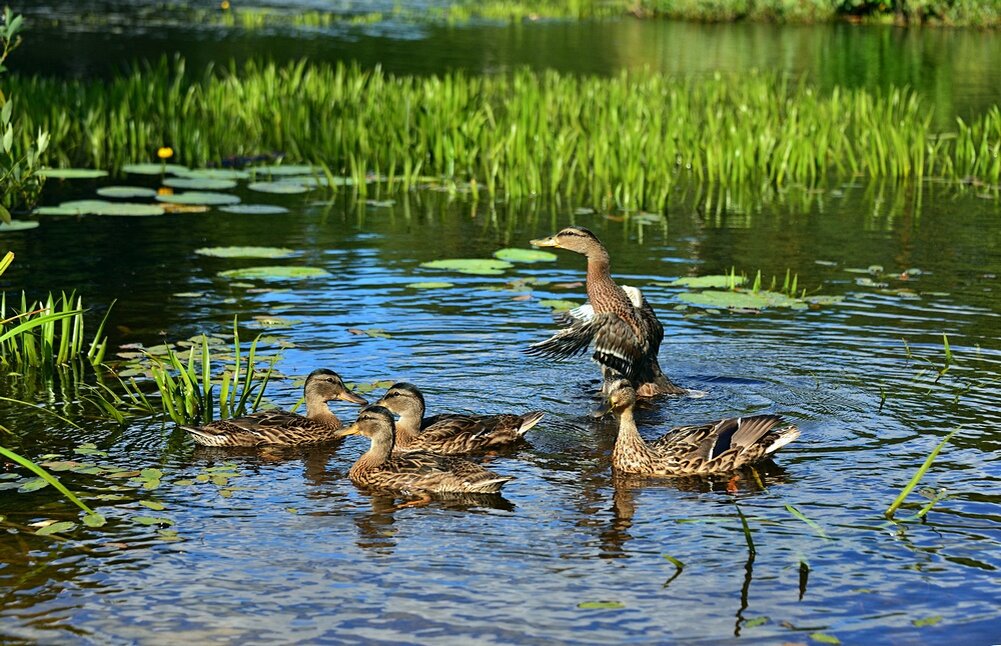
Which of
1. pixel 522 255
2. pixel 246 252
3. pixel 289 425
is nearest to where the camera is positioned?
pixel 289 425

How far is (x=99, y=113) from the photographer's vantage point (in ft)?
66.1

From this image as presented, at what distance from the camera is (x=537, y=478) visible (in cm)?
813

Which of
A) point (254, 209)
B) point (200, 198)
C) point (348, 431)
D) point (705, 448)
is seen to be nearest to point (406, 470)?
point (348, 431)

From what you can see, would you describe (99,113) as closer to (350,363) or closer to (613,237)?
(613,237)

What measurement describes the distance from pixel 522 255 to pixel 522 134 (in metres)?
4.81

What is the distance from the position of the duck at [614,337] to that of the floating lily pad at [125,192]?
8.24m

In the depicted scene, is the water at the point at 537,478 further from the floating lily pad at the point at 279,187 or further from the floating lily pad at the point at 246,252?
the floating lily pad at the point at 279,187

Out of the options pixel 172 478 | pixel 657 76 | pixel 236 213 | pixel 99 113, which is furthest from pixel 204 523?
pixel 657 76

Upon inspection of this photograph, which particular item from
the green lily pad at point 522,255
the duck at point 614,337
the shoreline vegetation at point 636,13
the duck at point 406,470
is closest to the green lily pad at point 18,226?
the green lily pad at point 522,255

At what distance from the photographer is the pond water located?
6.16 m

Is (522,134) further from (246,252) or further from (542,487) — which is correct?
(542,487)

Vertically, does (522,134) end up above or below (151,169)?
above

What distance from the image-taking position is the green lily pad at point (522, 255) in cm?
1405

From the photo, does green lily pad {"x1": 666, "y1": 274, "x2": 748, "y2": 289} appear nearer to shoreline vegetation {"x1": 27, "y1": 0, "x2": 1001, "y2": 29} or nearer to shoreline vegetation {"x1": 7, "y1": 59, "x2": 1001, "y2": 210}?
shoreline vegetation {"x1": 7, "y1": 59, "x2": 1001, "y2": 210}
